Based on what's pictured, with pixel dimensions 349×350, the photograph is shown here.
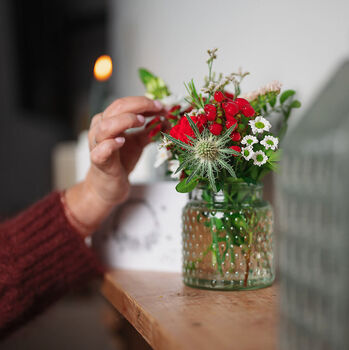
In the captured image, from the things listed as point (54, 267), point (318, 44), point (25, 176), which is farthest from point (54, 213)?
point (25, 176)

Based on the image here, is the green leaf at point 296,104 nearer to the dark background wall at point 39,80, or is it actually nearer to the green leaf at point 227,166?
the green leaf at point 227,166

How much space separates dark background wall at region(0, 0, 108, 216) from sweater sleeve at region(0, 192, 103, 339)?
1.53 m

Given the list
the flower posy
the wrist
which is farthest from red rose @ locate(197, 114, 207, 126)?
the wrist

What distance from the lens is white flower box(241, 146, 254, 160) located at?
1.48 ft

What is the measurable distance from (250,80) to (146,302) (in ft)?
1.33

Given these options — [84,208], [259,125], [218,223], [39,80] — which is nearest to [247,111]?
[259,125]

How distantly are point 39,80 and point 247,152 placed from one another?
2.13 m

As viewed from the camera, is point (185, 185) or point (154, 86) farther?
point (154, 86)

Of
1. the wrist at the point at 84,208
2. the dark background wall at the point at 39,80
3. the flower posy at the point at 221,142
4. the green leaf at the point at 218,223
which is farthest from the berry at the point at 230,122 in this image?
the dark background wall at the point at 39,80

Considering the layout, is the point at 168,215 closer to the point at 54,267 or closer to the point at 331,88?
the point at 54,267

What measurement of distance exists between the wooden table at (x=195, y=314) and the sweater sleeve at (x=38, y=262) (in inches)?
3.4

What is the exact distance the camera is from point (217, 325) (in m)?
0.37

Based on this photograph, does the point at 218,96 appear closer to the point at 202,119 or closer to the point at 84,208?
the point at 202,119

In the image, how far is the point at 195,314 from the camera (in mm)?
408
